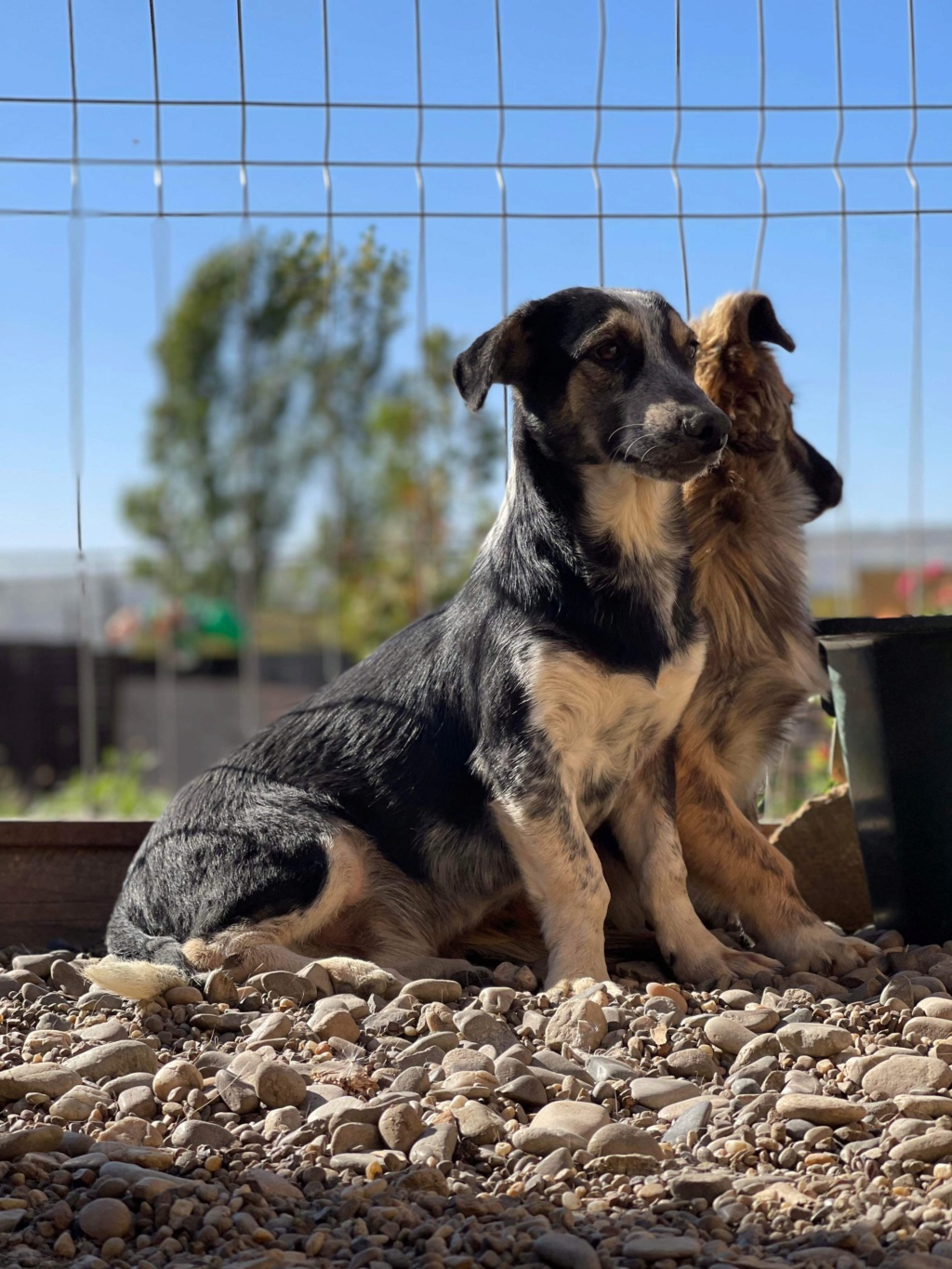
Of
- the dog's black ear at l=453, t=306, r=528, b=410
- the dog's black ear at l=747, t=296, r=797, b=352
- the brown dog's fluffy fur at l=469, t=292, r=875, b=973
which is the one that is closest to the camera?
the dog's black ear at l=453, t=306, r=528, b=410

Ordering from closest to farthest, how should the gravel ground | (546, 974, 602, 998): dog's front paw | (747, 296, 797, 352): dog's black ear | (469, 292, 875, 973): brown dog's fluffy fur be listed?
the gravel ground < (546, 974, 602, 998): dog's front paw < (469, 292, 875, 973): brown dog's fluffy fur < (747, 296, 797, 352): dog's black ear

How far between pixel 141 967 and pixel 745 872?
165 centimetres

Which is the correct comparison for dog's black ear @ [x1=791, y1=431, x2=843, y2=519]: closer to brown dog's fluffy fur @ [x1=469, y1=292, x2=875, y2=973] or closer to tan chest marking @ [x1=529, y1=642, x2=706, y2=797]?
brown dog's fluffy fur @ [x1=469, y1=292, x2=875, y2=973]

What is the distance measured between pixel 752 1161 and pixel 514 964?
148 centimetres

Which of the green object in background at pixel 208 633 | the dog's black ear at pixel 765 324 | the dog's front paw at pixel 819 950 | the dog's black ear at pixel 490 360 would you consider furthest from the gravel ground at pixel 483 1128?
the green object in background at pixel 208 633

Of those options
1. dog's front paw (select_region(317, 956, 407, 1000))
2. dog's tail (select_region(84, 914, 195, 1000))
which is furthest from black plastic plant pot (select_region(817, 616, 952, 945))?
dog's tail (select_region(84, 914, 195, 1000))

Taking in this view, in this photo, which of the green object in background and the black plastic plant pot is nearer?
the black plastic plant pot

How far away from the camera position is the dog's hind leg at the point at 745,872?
350 centimetres

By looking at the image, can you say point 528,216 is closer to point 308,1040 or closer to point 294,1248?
point 308,1040

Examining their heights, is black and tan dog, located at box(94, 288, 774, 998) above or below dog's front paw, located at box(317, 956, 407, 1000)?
above

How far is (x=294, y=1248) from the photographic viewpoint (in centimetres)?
189

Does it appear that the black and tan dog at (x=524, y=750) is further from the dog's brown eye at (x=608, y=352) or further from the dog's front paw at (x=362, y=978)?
the dog's front paw at (x=362, y=978)

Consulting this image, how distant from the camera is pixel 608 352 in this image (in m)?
3.28

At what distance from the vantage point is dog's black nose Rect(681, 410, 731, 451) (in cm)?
305
